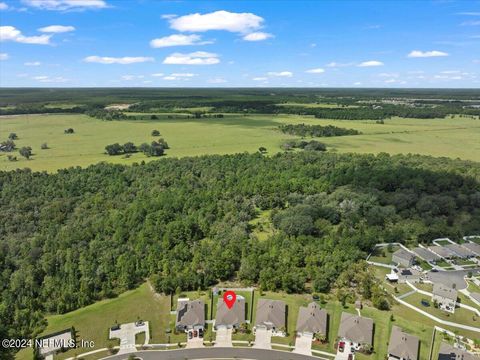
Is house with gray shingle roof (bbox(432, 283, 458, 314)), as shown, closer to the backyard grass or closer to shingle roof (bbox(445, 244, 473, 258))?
the backyard grass

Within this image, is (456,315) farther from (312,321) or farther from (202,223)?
(202,223)

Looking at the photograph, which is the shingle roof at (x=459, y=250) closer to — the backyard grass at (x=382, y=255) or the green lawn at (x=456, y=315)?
the backyard grass at (x=382, y=255)

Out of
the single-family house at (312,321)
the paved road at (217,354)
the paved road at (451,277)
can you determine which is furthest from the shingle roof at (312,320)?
the paved road at (451,277)

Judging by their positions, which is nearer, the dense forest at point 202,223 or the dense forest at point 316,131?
the dense forest at point 202,223

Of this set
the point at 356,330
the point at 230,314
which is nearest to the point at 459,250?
the point at 356,330

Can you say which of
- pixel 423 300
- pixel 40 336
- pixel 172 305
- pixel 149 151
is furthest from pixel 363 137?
pixel 40 336

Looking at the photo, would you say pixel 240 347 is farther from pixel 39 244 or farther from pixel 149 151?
pixel 149 151
